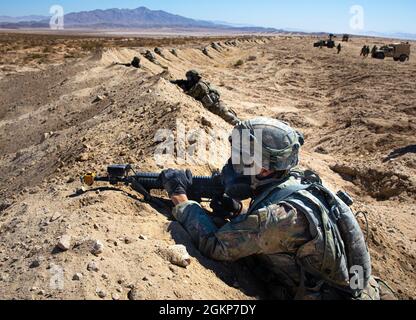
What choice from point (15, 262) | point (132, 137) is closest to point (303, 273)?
point (15, 262)

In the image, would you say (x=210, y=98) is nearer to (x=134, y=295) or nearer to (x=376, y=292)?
(x=376, y=292)

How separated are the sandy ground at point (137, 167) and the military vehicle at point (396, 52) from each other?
49.0 ft

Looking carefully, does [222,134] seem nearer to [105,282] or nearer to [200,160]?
[200,160]

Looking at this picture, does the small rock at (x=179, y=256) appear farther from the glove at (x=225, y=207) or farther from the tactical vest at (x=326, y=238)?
the tactical vest at (x=326, y=238)

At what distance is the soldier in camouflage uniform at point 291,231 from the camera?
265 centimetres

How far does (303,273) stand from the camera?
110 inches

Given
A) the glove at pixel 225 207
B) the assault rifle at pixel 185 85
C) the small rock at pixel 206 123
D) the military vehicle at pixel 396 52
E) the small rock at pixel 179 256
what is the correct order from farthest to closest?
the military vehicle at pixel 396 52
the assault rifle at pixel 185 85
the small rock at pixel 206 123
the glove at pixel 225 207
the small rock at pixel 179 256

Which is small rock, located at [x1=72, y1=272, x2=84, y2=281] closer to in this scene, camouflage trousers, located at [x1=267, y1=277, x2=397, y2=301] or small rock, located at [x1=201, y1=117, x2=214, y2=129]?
camouflage trousers, located at [x1=267, y1=277, x2=397, y2=301]

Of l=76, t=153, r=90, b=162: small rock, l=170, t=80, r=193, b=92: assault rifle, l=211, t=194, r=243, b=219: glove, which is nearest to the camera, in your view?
l=211, t=194, r=243, b=219: glove

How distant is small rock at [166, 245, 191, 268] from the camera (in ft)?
9.84

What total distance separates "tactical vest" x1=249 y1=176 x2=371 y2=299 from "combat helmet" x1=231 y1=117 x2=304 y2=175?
151 mm

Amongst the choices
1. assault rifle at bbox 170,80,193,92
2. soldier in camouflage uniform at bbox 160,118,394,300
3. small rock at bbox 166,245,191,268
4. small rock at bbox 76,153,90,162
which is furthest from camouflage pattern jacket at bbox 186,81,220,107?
small rock at bbox 166,245,191,268

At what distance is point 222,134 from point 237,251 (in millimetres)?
3888

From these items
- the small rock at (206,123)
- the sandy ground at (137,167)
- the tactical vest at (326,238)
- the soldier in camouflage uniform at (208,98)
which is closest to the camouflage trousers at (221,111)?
the soldier in camouflage uniform at (208,98)
